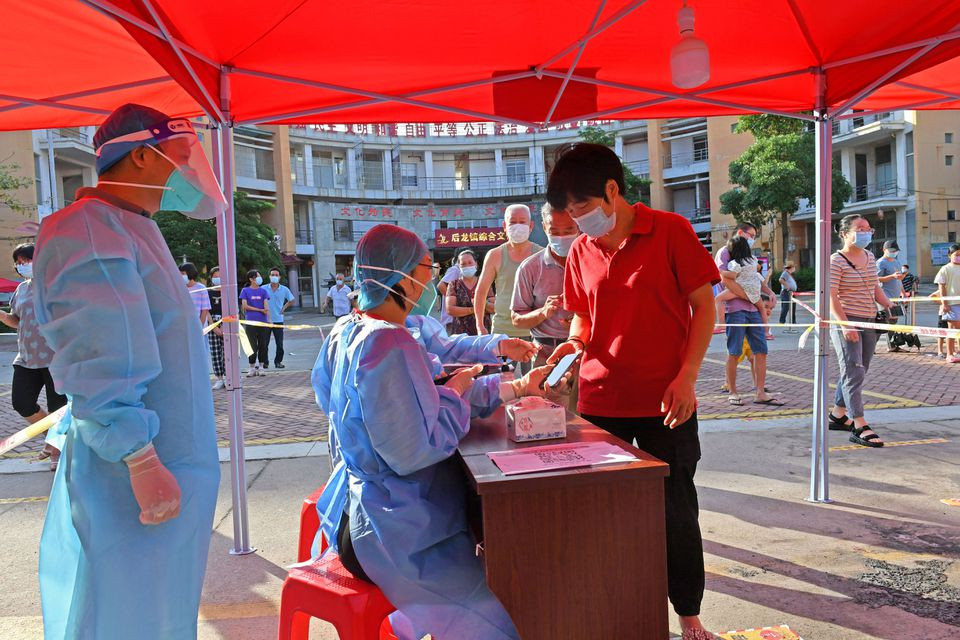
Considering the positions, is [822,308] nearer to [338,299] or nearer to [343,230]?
[338,299]

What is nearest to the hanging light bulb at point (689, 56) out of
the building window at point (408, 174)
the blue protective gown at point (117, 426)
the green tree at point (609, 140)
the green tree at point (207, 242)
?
the blue protective gown at point (117, 426)

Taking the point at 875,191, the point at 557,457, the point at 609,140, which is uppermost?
the point at 609,140

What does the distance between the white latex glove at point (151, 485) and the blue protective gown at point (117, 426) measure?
5 cm

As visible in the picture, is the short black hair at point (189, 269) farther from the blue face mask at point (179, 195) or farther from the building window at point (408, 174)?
the building window at point (408, 174)

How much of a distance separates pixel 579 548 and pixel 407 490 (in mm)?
549

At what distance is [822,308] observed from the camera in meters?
4.45

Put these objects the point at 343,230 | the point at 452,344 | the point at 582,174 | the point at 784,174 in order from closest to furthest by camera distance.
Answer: the point at 582,174 < the point at 452,344 < the point at 784,174 < the point at 343,230

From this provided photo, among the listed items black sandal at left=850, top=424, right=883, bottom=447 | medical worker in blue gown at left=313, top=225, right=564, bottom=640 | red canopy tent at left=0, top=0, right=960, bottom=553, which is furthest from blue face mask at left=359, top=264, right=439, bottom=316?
black sandal at left=850, top=424, right=883, bottom=447

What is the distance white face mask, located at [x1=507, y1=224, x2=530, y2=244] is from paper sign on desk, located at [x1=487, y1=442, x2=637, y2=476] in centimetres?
321

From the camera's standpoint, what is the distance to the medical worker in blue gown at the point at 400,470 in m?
2.09

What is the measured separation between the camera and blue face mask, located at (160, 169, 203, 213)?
2238 mm

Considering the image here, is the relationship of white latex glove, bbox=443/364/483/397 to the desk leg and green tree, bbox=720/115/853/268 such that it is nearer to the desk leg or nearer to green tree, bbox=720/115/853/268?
the desk leg

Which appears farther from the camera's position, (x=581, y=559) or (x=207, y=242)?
(x=207, y=242)

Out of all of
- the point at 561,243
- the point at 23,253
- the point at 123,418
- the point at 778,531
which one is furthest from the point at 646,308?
the point at 23,253
